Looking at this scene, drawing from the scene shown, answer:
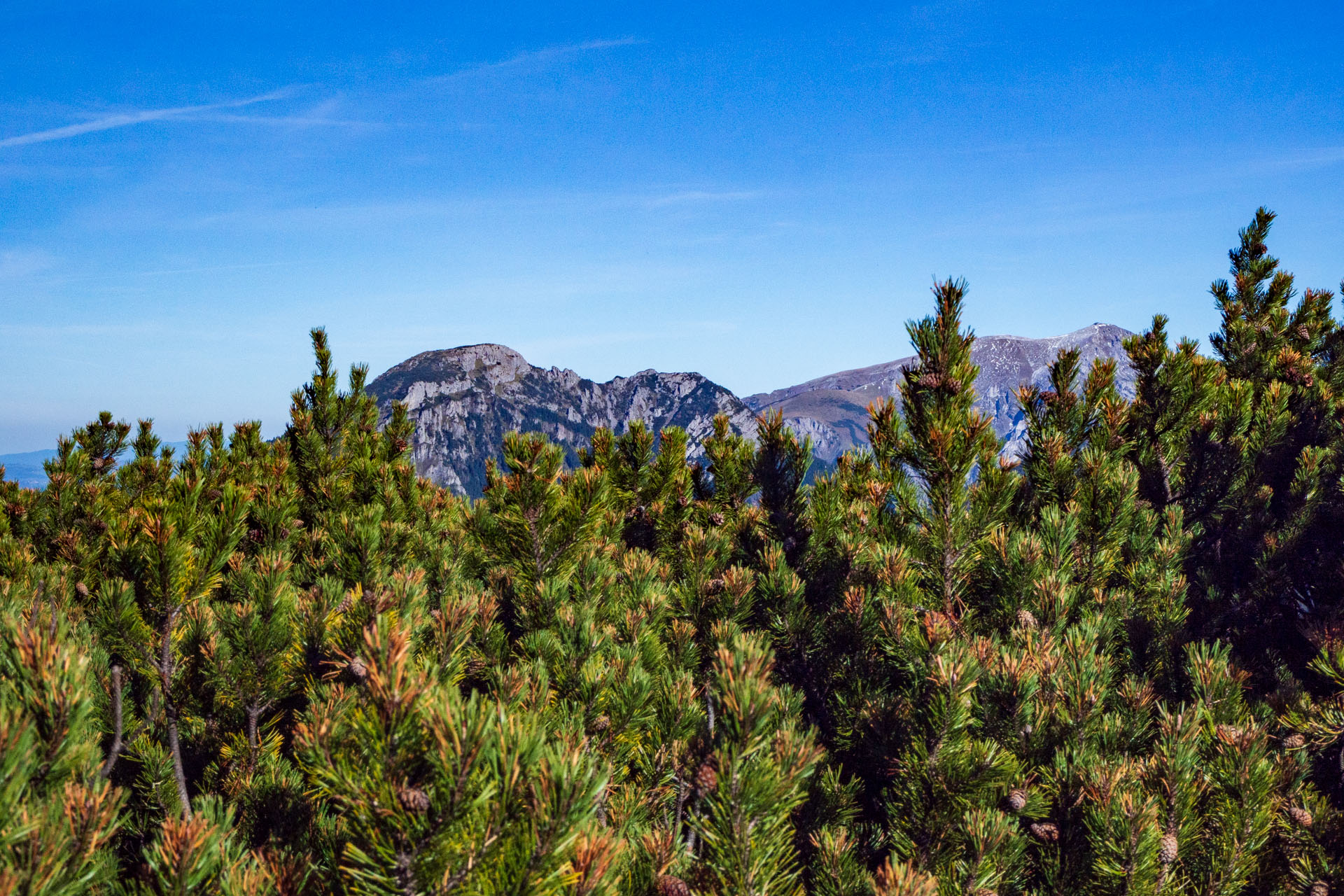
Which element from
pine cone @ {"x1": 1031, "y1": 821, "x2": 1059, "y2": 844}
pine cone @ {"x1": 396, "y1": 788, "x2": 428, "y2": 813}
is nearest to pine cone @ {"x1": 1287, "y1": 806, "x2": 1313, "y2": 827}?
pine cone @ {"x1": 1031, "y1": 821, "x2": 1059, "y2": 844}

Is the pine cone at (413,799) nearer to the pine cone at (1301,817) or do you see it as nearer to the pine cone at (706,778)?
the pine cone at (706,778)

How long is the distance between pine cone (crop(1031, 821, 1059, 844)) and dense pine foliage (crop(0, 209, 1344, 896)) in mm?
46

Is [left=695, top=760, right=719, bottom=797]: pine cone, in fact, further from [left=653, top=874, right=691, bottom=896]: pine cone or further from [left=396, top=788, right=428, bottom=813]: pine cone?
[left=396, top=788, right=428, bottom=813]: pine cone

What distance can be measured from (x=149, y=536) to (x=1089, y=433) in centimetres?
654

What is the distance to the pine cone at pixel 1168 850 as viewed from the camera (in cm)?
280

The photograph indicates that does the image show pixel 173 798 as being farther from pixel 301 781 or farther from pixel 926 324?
pixel 926 324

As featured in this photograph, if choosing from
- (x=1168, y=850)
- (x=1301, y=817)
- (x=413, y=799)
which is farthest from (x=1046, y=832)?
(x=413, y=799)

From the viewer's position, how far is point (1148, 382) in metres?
6.62

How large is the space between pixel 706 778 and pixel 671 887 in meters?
0.37

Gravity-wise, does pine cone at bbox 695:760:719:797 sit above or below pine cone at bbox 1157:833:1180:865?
above

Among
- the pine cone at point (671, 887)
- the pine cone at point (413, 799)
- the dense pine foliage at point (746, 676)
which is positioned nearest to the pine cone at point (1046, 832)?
the dense pine foliage at point (746, 676)

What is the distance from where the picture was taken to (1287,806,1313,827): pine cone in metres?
3.02

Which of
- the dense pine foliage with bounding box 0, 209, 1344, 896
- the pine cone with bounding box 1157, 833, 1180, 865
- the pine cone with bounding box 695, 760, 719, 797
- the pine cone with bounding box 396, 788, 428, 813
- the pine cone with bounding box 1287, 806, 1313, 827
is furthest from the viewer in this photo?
the pine cone with bounding box 1287, 806, 1313, 827

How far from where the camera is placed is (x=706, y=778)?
2.12m
